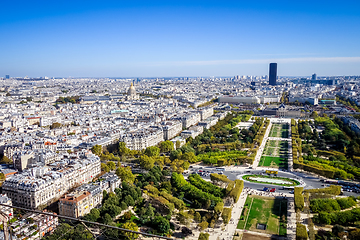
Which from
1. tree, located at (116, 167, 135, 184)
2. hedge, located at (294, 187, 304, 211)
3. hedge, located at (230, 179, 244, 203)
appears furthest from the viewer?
tree, located at (116, 167, 135, 184)

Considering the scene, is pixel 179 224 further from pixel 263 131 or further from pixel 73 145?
pixel 263 131

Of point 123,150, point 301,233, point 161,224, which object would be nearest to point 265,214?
point 301,233

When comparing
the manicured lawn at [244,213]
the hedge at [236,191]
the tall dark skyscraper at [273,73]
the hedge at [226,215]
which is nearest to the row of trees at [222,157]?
the hedge at [236,191]

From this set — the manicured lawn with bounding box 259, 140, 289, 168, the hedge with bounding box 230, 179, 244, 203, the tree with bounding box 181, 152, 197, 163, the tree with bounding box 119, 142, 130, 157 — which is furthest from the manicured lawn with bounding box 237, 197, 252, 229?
the tree with bounding box 119, 142, 130, 157

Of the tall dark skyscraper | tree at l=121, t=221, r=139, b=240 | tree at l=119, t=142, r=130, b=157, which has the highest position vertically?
the tall dark skyscraper

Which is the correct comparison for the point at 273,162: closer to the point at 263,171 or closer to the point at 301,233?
the point at 263,171

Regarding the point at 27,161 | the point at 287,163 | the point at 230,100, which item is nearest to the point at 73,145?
the point at 27,161

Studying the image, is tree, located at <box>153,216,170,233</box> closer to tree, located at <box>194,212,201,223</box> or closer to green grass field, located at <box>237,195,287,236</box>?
tree, located at <box>194,212,201,223</box>
